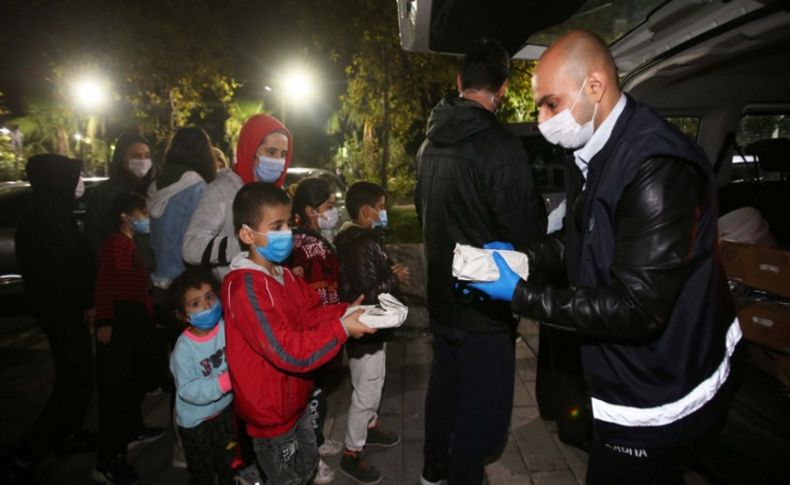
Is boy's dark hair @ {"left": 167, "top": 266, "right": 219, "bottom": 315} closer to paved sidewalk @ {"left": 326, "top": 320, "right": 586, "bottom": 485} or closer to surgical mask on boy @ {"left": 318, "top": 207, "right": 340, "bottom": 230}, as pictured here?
surgical mask on boy @ {"left": 318, "top": 207, "right": 340, "bottom": 230}

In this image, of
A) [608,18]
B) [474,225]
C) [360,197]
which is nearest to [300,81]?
[360,197]

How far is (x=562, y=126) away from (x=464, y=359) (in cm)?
140

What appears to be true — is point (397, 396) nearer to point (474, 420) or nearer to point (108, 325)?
point (474, 420)

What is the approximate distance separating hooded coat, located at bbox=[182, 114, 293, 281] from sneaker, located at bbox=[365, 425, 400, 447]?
1682 mm

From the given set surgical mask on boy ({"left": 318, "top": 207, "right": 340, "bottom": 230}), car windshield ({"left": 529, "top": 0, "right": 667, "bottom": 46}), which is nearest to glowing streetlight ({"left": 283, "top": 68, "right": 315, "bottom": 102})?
surgical mask on boy ({"left": 318, "top": 207, "right": 340, "bottom": 230})

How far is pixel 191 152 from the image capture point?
131 inches

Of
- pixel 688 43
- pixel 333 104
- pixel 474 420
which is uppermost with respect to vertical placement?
pixel 333 104

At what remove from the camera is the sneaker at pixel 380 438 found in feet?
11.2

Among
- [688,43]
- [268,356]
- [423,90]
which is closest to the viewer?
[268,356]

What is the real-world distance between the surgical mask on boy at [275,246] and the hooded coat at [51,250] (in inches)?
68.4

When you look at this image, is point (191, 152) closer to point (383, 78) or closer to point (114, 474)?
point (114, 474)

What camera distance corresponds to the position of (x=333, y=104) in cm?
3447

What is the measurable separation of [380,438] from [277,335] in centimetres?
178

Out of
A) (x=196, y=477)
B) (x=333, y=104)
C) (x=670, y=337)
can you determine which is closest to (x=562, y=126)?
(x=670, y=337)
